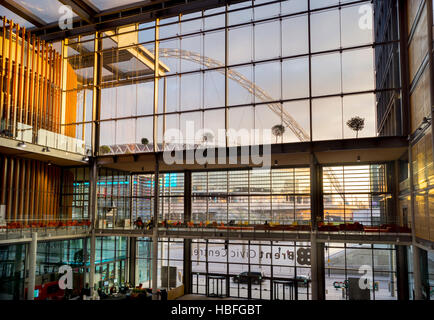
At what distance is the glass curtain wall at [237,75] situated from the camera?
2006 centimetres

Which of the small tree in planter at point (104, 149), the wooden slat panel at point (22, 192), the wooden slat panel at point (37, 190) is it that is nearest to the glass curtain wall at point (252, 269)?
the small tree in planter at point (104, 149)

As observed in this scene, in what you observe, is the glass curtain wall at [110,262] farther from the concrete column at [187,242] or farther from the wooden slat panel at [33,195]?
the concrete column at [187,242]

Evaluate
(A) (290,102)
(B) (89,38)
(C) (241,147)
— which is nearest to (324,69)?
(A) (290,102)

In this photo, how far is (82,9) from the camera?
2495 centimetres

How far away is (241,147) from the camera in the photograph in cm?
2009

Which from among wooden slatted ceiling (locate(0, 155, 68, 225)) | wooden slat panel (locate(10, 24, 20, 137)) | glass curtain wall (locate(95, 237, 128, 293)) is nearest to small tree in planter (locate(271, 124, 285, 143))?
glass curtain wall (locate(95, 237, 128, 293))

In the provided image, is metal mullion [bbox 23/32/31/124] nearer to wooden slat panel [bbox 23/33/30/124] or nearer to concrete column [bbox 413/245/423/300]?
wooden slat panel [bbox 23/33/30/124]

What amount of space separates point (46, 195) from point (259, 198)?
13503 mm

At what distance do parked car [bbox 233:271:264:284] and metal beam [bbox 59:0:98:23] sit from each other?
63.2 ft

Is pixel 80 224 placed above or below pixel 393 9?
below

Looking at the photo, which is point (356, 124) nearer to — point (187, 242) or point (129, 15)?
point (187, 242)

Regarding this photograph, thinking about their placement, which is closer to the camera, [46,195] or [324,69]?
[324,69]
